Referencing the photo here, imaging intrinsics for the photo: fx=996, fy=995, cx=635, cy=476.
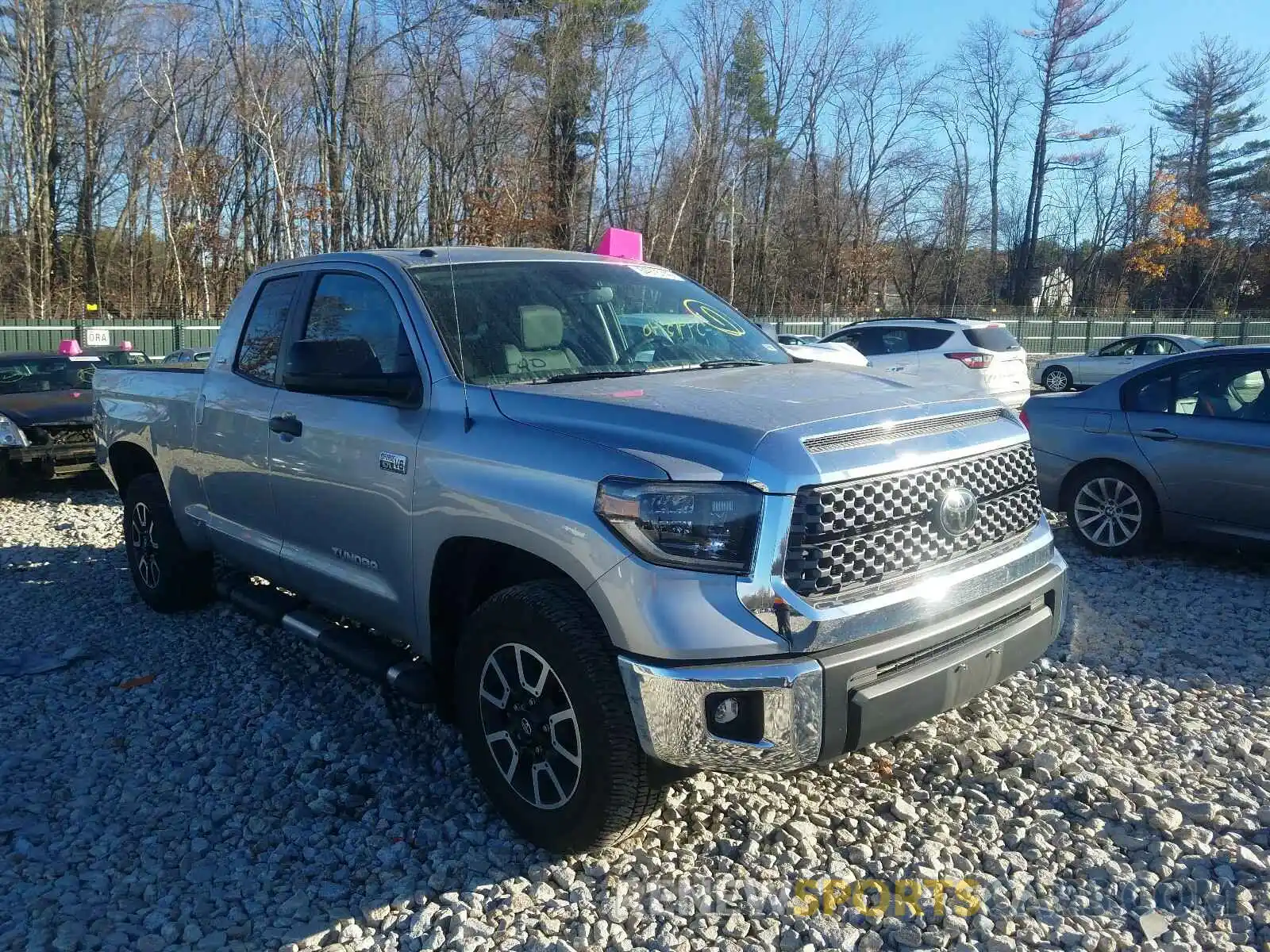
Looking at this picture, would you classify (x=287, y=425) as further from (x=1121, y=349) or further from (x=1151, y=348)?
(x=1121, y=349)

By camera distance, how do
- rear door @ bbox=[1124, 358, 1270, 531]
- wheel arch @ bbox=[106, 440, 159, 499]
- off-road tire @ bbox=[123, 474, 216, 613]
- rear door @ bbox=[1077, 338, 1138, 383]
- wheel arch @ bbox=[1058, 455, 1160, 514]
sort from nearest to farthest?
off-road tire @ bbox=[123, 474, 216, 613]
wheel arch @ bbox=[106, 440, 159, 499]
rear door @ bbox=[1124, 358, 1270, 531]
wheel arch @ bbox=[1058, 455, 1160, 514]
rear door @ bbox=[1077, 338, 1138, 383]

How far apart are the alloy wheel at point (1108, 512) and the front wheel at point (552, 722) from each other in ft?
16.7

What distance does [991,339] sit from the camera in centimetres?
1502

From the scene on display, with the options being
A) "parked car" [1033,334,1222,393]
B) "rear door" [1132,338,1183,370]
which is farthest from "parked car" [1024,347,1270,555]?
"parked car" [1033,334,1222,393]

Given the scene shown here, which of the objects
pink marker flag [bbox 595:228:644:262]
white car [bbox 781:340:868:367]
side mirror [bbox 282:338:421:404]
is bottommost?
side mirror [bbox 282:338:421:404]

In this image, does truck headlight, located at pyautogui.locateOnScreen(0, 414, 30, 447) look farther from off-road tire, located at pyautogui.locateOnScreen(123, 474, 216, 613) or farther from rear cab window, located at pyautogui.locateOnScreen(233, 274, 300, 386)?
rear cab window, located at pyautogui.locateOnScreen(233, 274, 300, 386)

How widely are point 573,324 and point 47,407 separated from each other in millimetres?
7948

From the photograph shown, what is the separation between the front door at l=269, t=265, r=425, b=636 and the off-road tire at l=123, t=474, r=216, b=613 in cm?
150

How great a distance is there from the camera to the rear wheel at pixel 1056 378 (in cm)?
2508

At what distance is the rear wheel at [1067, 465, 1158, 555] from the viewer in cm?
680

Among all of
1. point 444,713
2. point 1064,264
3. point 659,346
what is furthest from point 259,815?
point 1064,264

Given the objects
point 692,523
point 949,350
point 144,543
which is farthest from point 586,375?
point 949,350

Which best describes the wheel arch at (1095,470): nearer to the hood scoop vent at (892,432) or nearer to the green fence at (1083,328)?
the hood scoop vent at (892,432)

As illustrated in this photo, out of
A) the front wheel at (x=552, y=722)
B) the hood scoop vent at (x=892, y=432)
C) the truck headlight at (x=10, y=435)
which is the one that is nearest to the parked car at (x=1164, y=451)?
the hood scoop vent at (x=892, y=432)
